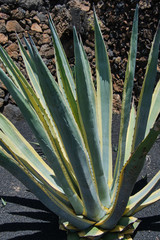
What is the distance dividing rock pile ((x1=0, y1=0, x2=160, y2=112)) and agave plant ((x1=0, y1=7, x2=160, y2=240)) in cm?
122

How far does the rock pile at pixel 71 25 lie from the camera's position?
7.47 ft

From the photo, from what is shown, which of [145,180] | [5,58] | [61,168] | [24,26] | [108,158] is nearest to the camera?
[61,168]

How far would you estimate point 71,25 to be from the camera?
8.35 feet

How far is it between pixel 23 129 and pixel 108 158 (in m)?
1.35

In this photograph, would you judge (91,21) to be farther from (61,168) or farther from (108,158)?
(61,168)

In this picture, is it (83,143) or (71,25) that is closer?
(83,143)

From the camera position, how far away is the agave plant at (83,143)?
2.48 feet

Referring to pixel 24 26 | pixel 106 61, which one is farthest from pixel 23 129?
pixel 106 61

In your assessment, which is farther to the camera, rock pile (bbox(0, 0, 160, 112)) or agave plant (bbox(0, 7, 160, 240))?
rock pile (bbox(0, 0, 160, 112))

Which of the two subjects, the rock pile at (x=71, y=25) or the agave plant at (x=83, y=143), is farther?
the rock pile at (x=71, y=25)

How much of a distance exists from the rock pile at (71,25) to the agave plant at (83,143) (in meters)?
1.22

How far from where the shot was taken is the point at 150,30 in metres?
2.05

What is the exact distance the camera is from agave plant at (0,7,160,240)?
76 centimetres

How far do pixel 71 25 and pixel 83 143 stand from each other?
6.45ft
